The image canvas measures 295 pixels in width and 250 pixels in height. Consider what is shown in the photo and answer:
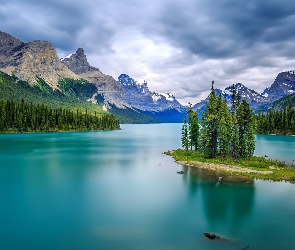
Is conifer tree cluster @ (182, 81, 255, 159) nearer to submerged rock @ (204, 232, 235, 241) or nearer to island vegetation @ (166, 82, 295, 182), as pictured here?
island vegetation @ (166, 82, 295, 182)

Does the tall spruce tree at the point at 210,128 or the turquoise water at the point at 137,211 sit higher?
the tall spruce tree at the point at 210,128

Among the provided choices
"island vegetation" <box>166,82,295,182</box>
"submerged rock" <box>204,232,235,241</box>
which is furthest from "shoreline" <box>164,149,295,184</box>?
"submerged rock" <box>204,232,235,241</box>

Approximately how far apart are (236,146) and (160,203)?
4035cm

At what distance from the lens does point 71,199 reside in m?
41.1

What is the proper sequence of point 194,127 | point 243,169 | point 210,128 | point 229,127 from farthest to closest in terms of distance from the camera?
point 194,127
point 210,128
point 229,127
point 243,169

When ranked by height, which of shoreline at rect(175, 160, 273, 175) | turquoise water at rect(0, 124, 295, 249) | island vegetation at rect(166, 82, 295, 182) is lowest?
turquoise water at rect(0, 124, 295, 249)

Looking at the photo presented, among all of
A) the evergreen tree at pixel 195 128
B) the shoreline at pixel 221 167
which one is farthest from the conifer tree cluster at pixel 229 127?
the evergreen tree at pixel 195 128

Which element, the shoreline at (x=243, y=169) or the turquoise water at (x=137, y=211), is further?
the shoreline at (x=243, y=169)

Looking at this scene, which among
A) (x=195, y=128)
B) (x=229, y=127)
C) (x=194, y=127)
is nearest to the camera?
(x=229, y=127)

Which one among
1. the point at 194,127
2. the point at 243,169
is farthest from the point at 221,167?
the point at 194,127

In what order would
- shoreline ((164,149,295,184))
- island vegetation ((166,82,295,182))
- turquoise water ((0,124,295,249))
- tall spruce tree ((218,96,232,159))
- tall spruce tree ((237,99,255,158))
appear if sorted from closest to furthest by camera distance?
turquoise water ((0,124,295,249)) < shoreline ((164,149,295,184)) < island vegetation ((166,82,295,182)) < tall spruce tree ((218,96,232,159)) < tall spruce tree ((237,99,255,158))

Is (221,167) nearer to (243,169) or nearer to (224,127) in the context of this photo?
(243,169)

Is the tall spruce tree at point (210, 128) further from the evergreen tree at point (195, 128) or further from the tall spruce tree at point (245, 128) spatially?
the evergreen tree at point (195, 128)

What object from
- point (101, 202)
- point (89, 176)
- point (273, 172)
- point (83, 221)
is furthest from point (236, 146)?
point (83, 221)
